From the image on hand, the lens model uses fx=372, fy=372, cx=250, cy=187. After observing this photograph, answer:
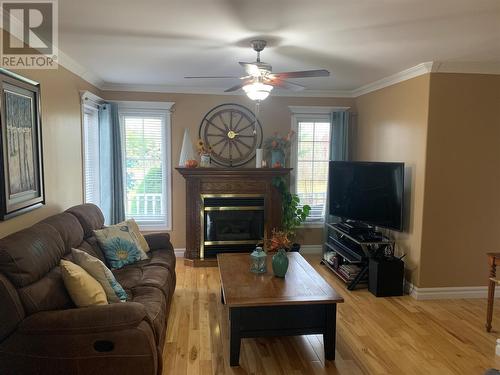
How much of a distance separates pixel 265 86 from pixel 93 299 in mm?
2104

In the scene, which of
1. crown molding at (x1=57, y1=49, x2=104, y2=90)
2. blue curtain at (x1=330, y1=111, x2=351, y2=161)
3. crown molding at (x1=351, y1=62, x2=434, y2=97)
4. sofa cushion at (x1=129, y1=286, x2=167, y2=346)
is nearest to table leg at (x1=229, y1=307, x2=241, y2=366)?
sofa cushion at (x1=129, y1=286, x2=167, y2=346)

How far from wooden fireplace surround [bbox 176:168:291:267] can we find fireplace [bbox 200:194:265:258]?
0.07m

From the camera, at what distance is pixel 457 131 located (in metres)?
4.04

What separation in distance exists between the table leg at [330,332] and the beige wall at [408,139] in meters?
1.75

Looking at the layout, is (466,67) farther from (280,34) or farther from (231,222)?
(231,222)

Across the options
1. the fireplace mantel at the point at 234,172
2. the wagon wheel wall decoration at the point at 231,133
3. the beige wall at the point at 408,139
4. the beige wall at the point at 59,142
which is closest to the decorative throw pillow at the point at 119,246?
the beige wall at the point at 59,142

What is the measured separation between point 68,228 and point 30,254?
2.52 feet

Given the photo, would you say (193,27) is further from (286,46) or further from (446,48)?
(446,48)

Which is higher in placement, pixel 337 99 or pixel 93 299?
pixel 337 99

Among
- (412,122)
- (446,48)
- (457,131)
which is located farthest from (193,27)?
(457,131)

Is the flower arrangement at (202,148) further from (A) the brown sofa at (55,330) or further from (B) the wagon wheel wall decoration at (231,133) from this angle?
(A) the brown sofa at (55,330)

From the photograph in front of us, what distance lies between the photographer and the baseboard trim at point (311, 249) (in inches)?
235

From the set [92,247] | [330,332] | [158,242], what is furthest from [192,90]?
[330,332]

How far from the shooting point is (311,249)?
19.6 ft
